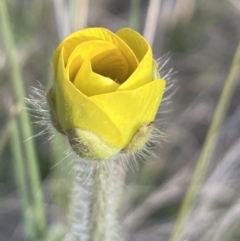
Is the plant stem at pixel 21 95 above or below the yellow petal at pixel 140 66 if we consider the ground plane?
below

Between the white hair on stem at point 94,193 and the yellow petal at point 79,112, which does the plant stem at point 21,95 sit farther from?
the yellow petal at point 79,112

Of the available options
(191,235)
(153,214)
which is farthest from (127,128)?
(153,214)

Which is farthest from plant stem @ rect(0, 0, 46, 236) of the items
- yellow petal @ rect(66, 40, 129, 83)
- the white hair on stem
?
yellow petal @ rect(66, 40, 129, 83)

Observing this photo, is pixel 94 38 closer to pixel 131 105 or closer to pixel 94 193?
pixel 131 105

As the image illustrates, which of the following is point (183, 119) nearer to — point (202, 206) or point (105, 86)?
point (202, 206)

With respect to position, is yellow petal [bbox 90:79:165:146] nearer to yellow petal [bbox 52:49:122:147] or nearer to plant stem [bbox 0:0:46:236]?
yellow petal [bbox 52:49:122:147]

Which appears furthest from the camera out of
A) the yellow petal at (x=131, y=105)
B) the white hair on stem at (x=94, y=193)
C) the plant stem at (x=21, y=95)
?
the plant stem at (x=21, y=95)

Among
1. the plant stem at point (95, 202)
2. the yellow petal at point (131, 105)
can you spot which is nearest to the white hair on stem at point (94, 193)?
the plant stem at point (95, 202)
